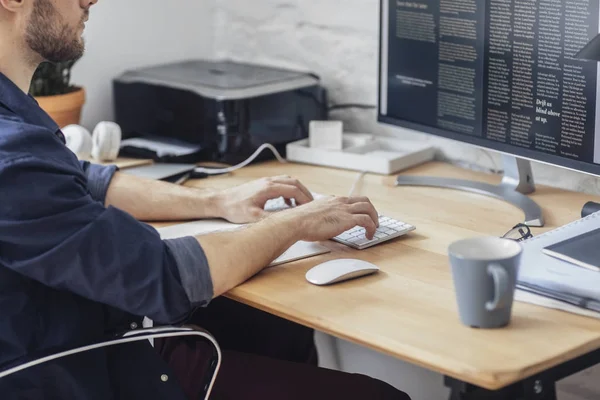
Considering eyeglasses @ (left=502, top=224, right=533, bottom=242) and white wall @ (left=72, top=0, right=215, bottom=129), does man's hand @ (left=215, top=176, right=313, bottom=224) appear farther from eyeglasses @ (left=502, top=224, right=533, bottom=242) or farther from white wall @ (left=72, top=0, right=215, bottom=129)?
white wall @ (left=72, top=0, right=215, bottom=129)

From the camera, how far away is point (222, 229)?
69.6 inches

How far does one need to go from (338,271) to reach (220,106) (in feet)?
2.69

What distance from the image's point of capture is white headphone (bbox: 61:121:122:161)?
2178 millimetres

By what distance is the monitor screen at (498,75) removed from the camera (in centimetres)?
173

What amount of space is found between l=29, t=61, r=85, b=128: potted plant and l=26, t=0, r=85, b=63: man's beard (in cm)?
70

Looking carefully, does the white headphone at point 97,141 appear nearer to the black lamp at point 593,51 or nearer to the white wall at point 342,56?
the white wall at point 342,56

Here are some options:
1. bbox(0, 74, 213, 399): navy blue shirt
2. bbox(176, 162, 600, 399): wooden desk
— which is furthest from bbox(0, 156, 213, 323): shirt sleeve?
bbox(176, 162, 600, 399): wooden desk

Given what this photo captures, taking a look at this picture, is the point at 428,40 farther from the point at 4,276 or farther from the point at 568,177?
the point at 4,276

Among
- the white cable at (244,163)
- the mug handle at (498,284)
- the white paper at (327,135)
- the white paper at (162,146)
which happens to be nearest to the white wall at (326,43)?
the white paper at (327,135)

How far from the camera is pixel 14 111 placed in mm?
1448

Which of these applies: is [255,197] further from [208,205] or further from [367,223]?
[367,223]

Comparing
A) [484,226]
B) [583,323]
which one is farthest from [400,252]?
[583,323]

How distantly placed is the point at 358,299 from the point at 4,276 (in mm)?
509

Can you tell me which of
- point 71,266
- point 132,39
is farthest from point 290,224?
point 132,39
